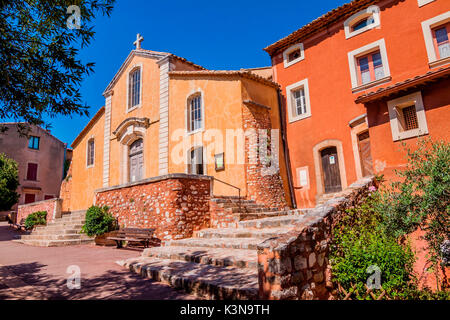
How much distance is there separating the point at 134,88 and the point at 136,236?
10.2m

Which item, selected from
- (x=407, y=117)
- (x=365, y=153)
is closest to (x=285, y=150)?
(x=365, y=153)

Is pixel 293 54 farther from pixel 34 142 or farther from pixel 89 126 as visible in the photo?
pixel 34 142

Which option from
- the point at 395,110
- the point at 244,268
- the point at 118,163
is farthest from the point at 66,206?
the point at 395,110

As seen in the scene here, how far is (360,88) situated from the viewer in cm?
1046

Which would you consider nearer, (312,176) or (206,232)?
(206,232)

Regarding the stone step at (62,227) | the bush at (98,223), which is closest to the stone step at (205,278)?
the bush at (98,223)

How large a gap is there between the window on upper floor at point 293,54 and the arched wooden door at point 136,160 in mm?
8497

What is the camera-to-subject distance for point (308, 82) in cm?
1220

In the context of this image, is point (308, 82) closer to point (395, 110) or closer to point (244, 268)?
point (395, 110)

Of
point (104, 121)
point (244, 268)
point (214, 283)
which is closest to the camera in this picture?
point (214, 283)

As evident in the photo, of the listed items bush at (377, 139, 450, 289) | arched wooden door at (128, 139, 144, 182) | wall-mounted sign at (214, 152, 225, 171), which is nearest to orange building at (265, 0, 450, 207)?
bush at (377, 139, 450, 289)

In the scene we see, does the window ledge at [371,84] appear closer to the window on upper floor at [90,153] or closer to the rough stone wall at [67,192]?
the window on upper floor at [90,153]

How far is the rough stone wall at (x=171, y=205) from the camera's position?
341 inches
